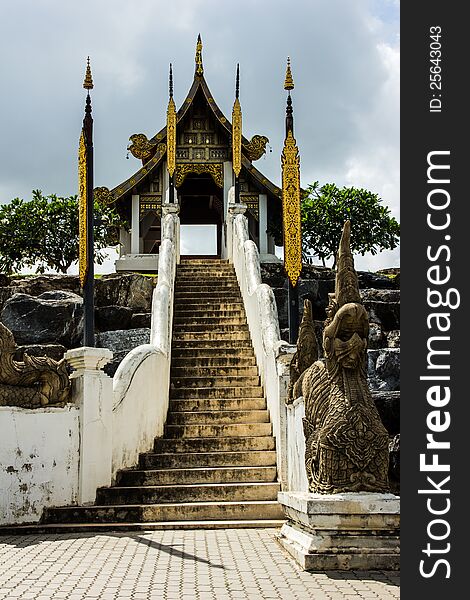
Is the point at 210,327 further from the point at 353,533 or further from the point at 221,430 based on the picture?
the point at 353,533

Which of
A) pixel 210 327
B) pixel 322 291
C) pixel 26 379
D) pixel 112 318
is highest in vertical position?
pixel 322 291

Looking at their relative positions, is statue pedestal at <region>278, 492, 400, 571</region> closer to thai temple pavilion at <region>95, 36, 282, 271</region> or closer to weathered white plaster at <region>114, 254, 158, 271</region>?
weathered white plaster at <region>114, 254, 158, 271</region>

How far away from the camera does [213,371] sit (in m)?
13.2

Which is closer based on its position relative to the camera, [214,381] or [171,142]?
[214,381]

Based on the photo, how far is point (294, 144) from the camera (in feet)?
39.2

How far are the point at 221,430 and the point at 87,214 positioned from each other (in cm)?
314

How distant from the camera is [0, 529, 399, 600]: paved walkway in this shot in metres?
6.25

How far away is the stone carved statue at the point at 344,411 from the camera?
710 centimetres

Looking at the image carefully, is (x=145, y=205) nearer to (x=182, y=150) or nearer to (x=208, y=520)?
(x=182, y=150)

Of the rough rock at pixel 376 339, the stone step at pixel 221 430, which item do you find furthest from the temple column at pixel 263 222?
the stone step at pixel 221 430

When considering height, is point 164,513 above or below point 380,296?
below

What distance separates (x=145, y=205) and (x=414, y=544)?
72.0ft

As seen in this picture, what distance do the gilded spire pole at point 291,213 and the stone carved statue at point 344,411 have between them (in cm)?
308

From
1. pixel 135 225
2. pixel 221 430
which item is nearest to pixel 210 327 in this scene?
pixel 221 430
